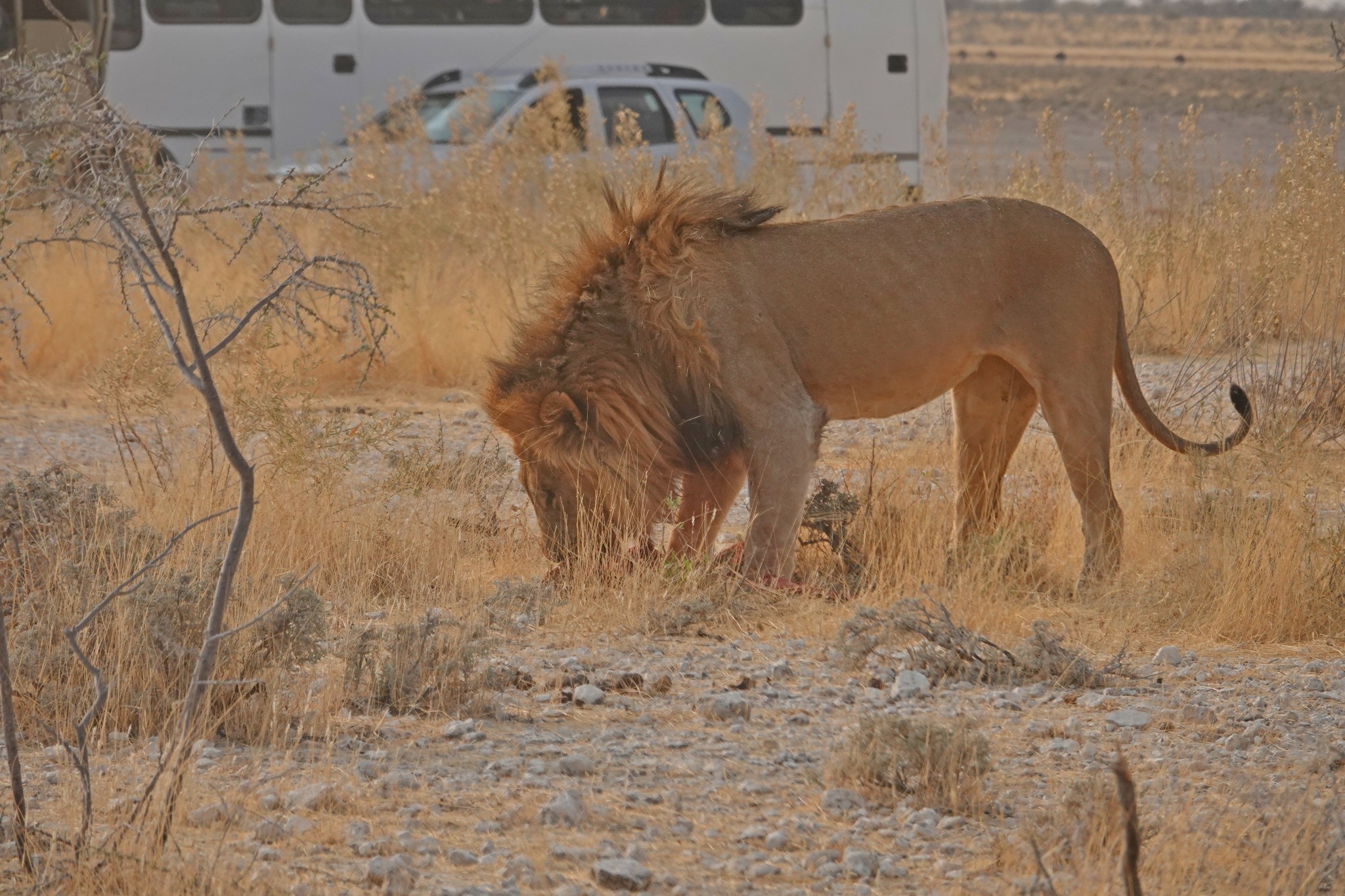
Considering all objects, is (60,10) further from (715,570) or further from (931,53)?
(715,570)

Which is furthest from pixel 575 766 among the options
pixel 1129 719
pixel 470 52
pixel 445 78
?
pixel 470 52

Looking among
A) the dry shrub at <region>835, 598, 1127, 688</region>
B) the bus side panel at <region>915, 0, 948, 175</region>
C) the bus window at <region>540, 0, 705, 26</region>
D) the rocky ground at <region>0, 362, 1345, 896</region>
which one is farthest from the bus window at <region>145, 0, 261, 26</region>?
the dry shrub at <region>835, 598, 1127, 688</region>

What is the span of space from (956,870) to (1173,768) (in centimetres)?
95

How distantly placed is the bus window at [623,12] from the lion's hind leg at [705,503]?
15.3 metres

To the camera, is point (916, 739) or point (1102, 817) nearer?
point (1102, 817)

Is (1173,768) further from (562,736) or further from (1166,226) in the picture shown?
(1166,226)

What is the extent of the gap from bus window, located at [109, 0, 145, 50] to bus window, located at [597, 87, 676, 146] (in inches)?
229

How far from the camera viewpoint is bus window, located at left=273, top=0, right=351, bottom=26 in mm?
19609

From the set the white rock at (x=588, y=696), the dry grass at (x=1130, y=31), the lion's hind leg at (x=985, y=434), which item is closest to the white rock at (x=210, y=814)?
the white rock at (x=588, y=696)

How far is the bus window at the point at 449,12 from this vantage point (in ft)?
65.3

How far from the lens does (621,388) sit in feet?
19.3

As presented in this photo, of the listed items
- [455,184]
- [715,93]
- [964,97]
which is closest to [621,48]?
[715,93]

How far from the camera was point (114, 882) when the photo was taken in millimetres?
3307

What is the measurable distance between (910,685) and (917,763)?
904mm
